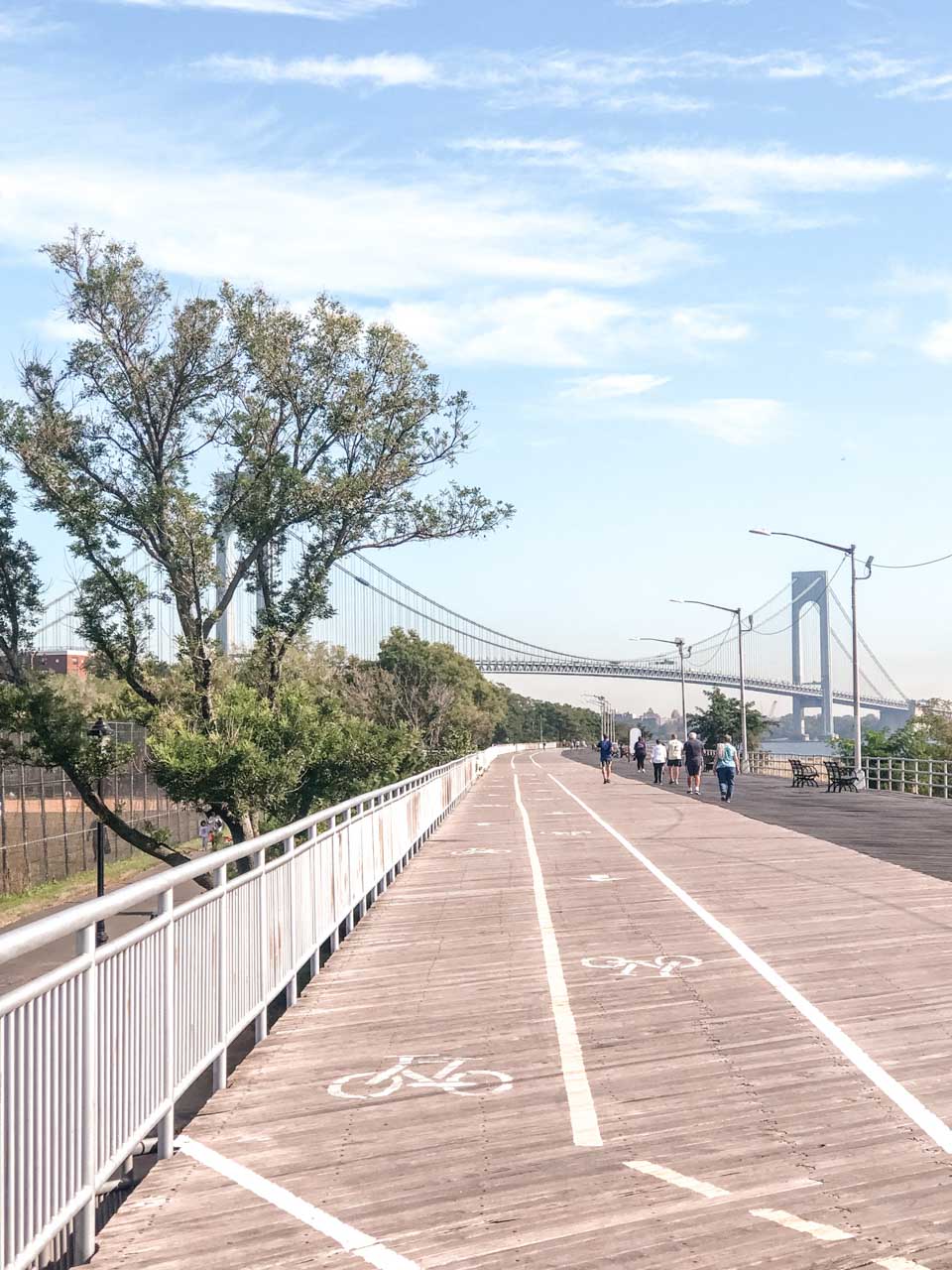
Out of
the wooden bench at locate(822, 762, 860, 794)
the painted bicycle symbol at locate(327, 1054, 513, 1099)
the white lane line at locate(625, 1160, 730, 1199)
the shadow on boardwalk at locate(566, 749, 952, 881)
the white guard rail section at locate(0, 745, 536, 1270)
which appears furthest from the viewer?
the wooden bench at locate(822, 762, 860, 794)

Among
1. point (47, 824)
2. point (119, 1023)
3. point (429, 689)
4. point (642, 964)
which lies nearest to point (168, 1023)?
point (119, 1023)

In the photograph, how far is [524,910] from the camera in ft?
53.3

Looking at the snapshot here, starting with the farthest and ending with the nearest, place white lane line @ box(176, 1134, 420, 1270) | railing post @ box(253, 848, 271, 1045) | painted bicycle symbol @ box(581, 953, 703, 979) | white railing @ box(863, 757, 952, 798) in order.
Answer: white railing @ box(863, 757, 952, 798) → painted bicycle symbol @ box(581, 953, 703, 979) → railing post @ box(253, 848, 271, 1045) → white lane line @ box(176, 1134, 420, 1270)

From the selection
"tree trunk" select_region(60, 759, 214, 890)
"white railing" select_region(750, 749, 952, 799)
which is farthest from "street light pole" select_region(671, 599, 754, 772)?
"tree trunk" select_region(60, 759, 214, 890)

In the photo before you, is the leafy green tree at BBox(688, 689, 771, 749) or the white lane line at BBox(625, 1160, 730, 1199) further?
the leafy green tree at BBox(688, 689, 771, 749)

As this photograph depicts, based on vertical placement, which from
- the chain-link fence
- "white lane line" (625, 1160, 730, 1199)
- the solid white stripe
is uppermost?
the solid white stripe

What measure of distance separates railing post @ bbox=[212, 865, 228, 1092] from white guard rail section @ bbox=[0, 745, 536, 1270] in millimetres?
10

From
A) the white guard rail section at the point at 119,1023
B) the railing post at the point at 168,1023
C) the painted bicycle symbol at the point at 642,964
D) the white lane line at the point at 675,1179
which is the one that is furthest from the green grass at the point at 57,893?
the white lane line at the point at 675,1179

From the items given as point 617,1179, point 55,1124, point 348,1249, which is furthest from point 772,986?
point 55,1124

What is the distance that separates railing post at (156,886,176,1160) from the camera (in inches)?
265

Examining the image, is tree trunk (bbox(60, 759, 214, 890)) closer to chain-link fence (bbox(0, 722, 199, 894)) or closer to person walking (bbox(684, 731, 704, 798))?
chain-link fence (bbox(0, 722, 199, 894))

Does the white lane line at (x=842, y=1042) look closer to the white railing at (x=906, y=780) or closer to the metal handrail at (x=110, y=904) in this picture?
the metal handrail at (x=110, y=904)

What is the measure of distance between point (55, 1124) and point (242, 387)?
120ft

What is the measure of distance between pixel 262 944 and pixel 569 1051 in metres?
2.00
